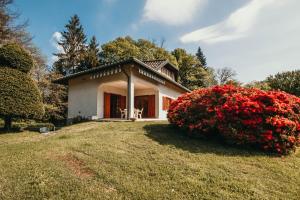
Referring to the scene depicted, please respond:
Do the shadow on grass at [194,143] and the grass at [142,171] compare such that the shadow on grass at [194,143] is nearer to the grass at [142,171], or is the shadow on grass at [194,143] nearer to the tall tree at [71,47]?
the grass at [142,171]

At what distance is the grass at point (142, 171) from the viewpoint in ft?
13.0

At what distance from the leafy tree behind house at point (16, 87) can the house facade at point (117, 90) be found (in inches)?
162

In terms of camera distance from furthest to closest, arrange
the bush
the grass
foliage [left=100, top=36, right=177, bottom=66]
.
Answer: foliage [left=100, top=36, right=177, bottom=66], the bush, the grass

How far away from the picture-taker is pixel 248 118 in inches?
266

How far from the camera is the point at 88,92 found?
1509 centimetres

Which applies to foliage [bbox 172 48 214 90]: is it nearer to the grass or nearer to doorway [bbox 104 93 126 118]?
doorway [bbox 104 93 126 118]

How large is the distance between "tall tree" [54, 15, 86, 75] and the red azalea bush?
26.2m

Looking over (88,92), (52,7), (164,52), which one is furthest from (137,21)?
(164,52)

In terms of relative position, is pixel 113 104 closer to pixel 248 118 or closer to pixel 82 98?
pixel 82 98

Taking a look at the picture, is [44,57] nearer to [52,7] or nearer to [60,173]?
[52,7]

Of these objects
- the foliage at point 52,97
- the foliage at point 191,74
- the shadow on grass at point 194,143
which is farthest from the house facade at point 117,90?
the foliage at point 191,74

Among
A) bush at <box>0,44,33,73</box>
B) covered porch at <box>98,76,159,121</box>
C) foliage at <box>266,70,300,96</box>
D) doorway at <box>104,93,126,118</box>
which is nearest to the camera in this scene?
bush at <box>0,44,33,73</box>

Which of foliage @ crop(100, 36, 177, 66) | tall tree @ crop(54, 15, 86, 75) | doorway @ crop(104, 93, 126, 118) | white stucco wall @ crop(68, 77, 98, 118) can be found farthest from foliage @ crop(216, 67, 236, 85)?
white stucco wall @ crop(68, 77, 98, 118)

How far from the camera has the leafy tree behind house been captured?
360 inches
